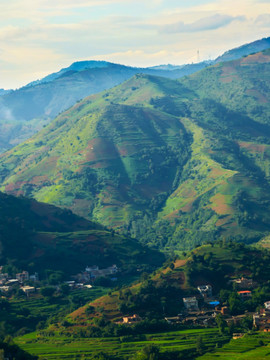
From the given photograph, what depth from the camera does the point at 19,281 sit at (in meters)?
140

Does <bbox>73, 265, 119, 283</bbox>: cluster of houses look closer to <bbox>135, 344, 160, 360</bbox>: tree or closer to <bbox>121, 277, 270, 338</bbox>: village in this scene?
<bbox>121, 277, 270, 338</bbox>: village

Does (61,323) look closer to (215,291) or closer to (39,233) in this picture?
(215,291)

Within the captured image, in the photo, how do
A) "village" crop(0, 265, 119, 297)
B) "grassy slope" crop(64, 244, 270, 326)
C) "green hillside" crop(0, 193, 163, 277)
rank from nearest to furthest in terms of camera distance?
"grassy slope" crop(64, 244, 270, 326), "village" crop(0, 265, 119, 297), "green hillside" crop(0, 193, 163, 277)

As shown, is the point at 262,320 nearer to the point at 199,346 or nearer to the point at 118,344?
the point at 199,346

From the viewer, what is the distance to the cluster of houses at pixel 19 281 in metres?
134

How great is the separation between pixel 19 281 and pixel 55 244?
20.6 metres

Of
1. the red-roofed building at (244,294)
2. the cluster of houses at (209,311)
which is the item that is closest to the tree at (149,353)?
the cluster of houses at (209,311)

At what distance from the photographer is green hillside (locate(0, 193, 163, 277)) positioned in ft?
502

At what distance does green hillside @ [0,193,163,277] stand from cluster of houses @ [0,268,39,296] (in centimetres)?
454

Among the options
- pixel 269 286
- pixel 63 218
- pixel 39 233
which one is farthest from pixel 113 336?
pixel 63 218

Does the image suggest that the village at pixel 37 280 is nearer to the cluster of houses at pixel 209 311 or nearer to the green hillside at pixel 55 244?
the green hillside at pixel 55 244

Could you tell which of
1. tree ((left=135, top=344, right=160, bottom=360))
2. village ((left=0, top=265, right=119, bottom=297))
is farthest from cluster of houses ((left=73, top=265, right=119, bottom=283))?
tree ((left=135, top=344, right=160, bottom=360))

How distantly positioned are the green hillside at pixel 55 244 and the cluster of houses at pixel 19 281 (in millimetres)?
4537

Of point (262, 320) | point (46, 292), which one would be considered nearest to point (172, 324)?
point (262, 320)
